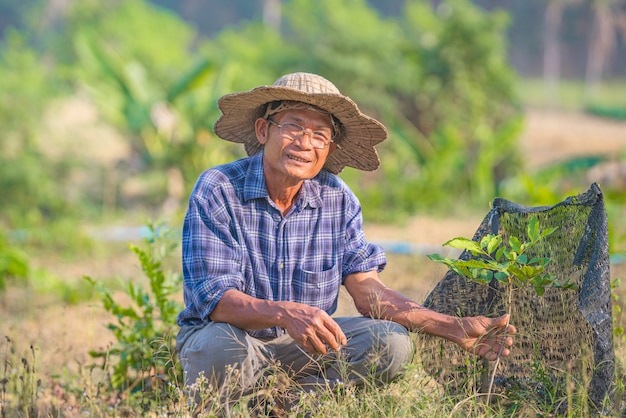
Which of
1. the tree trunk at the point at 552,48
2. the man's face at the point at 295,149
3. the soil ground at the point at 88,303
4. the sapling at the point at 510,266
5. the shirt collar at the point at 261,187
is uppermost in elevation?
the tree trunk at the point at 552,48

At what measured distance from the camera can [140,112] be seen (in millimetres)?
10406

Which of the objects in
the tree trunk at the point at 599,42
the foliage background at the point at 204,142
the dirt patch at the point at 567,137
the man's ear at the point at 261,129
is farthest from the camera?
the tree trunk at the point at 599,42

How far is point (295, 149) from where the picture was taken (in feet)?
9.51

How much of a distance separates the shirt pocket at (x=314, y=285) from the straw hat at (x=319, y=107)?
46cm

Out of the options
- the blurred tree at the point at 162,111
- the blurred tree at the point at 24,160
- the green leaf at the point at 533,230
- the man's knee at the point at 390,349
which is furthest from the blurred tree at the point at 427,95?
the green leaf at the point at 533,230

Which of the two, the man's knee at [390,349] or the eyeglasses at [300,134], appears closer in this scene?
the man's knee at [390,349]

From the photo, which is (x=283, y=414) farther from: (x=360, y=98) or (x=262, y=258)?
(x=360, y=98)

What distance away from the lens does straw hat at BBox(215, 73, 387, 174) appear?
2.85 meters

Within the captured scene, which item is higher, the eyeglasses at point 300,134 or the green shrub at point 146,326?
→ the eyeglasses at point 300,134

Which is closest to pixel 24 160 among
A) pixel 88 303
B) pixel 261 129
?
pixel 88 303

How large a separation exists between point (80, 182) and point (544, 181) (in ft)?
23.8

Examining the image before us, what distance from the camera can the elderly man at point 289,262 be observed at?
2.73 meters

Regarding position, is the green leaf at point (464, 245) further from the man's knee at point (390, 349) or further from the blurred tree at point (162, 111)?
the blurred tree at point (162, 111)

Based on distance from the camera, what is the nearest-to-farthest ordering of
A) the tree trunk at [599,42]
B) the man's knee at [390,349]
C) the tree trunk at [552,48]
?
the man's knee at [390,349]
the tree trunk at [552,48]
the tree trunk at [599,42]
